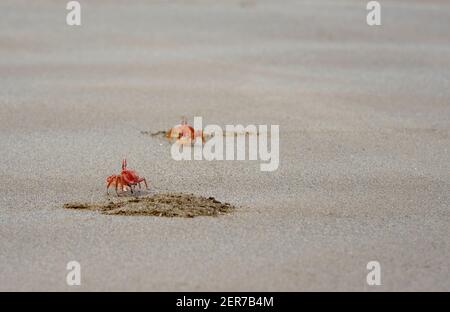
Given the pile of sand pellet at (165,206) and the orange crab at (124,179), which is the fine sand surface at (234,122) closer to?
the pile of sand pellet at (165,206)

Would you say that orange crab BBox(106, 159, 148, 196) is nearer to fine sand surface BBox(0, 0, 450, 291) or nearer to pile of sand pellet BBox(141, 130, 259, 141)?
fine sand surface BBox(0, 0, 450, 291)

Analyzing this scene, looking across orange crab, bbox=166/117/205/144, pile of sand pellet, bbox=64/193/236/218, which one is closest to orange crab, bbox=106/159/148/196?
pile of sand pellet, bbox=64/193/236/218

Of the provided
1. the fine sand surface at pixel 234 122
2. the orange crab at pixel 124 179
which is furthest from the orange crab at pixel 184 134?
the orange crab at pixel 124 179
